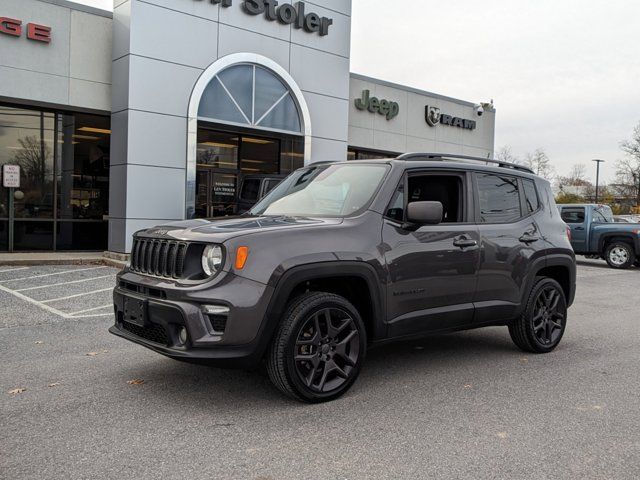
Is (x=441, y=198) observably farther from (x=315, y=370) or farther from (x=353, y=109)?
(x=353, y=109)

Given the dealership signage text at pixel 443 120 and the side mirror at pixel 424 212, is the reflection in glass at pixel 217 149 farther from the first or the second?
the side mirror at pixel 424 212

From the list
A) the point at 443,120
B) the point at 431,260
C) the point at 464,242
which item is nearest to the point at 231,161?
the point at 443,120

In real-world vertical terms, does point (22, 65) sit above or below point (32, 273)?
above

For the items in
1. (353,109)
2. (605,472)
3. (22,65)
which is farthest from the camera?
(353,109)

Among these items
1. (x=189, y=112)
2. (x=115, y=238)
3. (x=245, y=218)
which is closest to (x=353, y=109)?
(x=189, y=112)

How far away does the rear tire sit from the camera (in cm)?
1706

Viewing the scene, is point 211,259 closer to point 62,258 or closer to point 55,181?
point 62,258

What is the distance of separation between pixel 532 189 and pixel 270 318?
348 centimetres

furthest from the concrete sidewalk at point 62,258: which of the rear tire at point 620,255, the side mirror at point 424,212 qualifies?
the rear tire at point 620,255

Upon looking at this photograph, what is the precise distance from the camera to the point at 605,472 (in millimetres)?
3211

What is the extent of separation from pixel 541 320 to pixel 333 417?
2953mm

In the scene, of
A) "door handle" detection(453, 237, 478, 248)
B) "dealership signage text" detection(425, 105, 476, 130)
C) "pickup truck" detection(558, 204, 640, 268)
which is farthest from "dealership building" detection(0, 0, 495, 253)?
"door handle" detection(453, 237, 478, 248)

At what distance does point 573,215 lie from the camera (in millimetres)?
18109

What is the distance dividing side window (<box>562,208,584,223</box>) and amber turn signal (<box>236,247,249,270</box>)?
1603 cm
